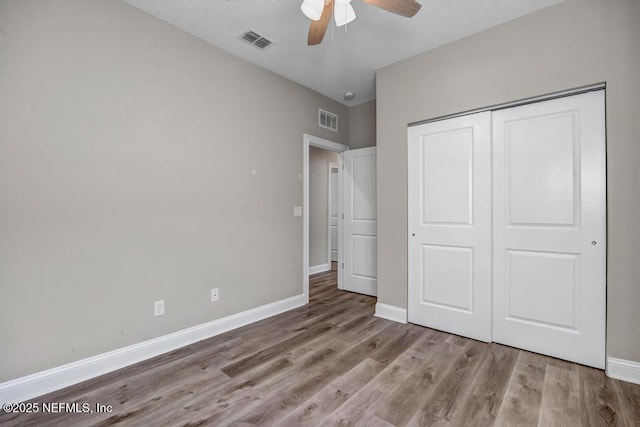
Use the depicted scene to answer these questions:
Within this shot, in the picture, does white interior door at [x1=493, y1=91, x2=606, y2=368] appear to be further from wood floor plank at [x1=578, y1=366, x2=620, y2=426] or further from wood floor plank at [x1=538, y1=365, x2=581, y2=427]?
wood floor plank at [x1=538, y1=365, x2=581, y2=427]

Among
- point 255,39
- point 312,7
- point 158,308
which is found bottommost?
point 158,308

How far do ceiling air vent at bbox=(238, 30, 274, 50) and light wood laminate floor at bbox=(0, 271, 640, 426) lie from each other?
111 inches

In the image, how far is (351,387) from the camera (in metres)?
1.92

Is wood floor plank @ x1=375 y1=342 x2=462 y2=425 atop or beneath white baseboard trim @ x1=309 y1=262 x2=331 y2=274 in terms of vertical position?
beneath

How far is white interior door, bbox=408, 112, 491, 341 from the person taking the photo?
2631mm

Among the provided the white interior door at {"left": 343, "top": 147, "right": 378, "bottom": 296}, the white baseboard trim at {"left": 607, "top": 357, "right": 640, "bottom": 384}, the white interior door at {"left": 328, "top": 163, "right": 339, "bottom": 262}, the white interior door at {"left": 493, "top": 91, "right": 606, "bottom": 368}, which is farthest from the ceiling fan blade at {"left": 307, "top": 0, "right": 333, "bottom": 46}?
the white interior door at {"left": 328, "top": 163, "right": 339, "bottom": 262}

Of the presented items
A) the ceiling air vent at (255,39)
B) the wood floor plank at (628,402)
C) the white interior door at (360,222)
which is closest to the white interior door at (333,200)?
the white interior door at (360,222)

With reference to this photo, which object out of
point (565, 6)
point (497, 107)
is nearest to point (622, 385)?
point (497, 107)

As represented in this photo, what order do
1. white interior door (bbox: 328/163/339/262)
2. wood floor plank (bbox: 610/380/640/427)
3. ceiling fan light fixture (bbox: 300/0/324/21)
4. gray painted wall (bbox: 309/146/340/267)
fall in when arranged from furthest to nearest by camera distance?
white interior door (bbox: 328/163/339/262) < gray painted wall (bbox: 309/146/340/267) < ceiling fan light fixture (bbox: 300/0/324/21) < wood floor plank (bbox: 610/380/640/427)

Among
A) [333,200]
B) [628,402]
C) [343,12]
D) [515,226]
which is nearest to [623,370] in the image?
[628,402]

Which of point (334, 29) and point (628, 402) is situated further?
point (334, 29)

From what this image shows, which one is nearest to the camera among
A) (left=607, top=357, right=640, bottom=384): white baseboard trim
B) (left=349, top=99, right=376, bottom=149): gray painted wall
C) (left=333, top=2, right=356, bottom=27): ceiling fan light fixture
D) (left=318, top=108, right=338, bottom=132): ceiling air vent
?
(left=333, top=2, right=356, bottom=27): ceiling fan light fixture

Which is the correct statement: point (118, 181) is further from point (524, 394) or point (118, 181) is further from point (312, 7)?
point (524, 394)

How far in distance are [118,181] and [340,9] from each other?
2022 mm
